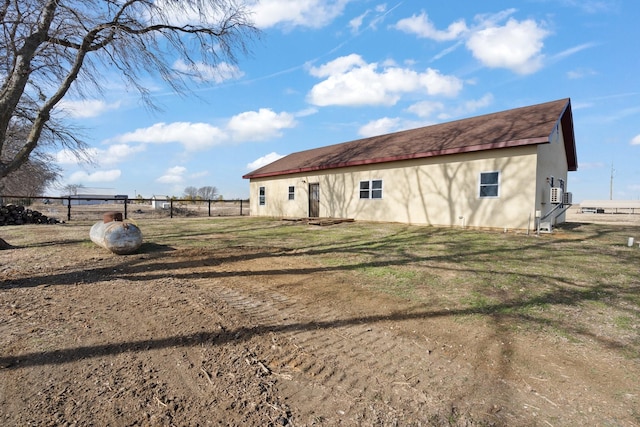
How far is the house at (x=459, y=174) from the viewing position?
426 inches

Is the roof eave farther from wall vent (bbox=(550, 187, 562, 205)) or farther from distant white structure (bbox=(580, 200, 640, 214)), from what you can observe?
distant white structure (bbox=(580, 200, 640, 214))

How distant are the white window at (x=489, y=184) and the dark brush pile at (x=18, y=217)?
62.1ft

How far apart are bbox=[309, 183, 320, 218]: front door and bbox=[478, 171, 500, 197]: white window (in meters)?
8.37

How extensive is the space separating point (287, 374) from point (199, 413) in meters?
0.70

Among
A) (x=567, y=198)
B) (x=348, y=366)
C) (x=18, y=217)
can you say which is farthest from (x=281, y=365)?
(x=18, y=217)

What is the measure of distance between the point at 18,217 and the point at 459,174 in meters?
19.3

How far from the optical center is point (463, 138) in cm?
1264

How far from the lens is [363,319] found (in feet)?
12.3

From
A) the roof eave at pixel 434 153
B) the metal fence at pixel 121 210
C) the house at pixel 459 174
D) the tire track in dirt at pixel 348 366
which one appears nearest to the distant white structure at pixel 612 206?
the house at pixel 459 174

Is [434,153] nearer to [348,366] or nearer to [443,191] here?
[443,191]

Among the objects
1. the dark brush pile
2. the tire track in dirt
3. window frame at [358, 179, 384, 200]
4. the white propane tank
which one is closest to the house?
window frame at [358, 179, 384, 200]

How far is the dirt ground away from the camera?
218 centimetres

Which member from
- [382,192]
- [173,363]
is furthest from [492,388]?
[382,192]

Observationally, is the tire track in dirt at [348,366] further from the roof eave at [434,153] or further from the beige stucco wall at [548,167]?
the beige stucco wall at [548,167]
